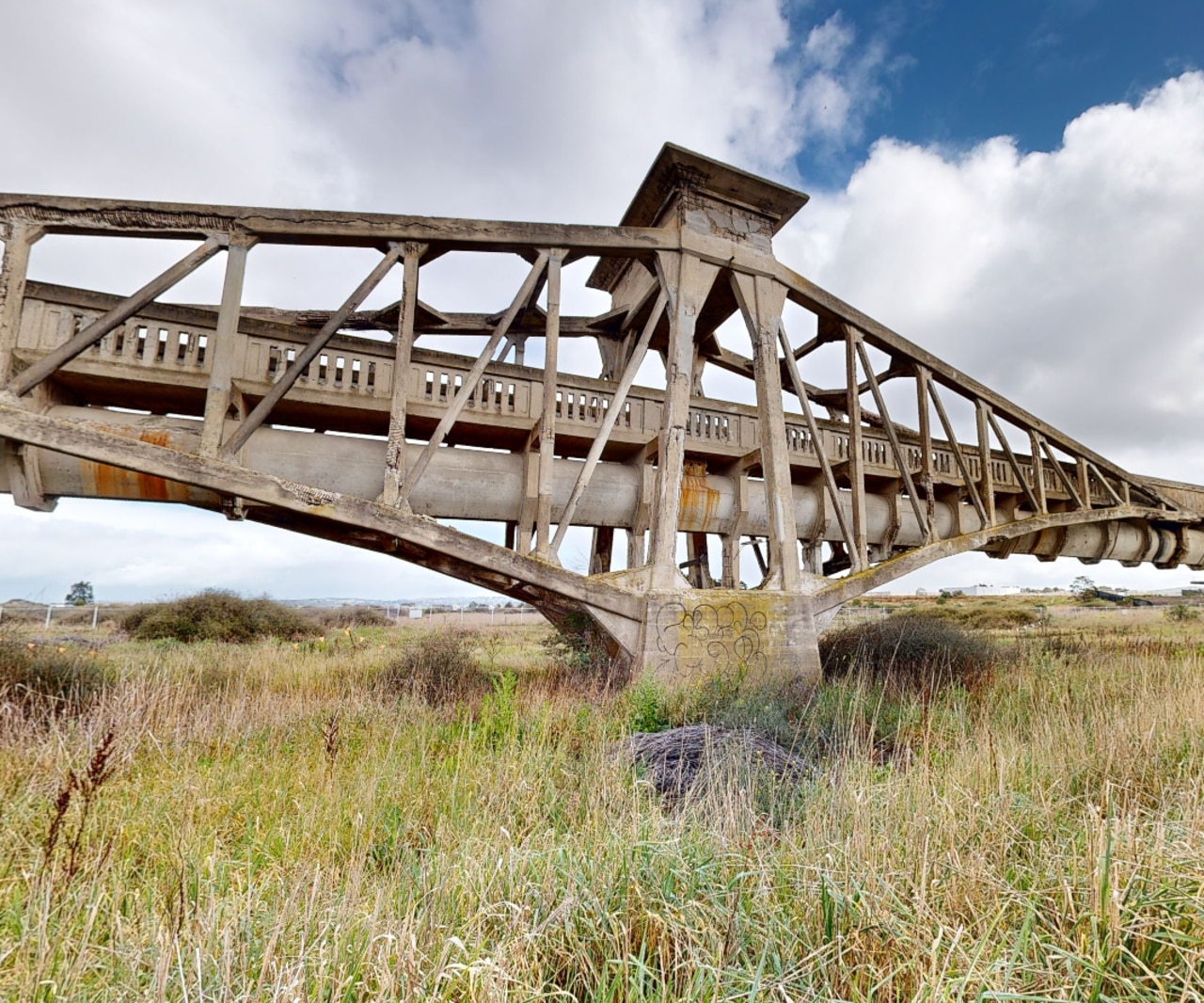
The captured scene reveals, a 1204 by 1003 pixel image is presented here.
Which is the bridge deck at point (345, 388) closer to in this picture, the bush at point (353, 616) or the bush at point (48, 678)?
the bush at point (48, 678)

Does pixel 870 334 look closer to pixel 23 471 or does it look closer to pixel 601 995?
pixel 601 995

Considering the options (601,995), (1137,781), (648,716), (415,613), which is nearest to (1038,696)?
(1137,781)

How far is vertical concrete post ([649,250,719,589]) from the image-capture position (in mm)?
6555

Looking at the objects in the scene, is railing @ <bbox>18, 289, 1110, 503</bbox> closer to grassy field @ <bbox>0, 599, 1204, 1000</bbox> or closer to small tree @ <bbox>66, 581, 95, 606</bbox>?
grassy field @ <bbox>0, 599, 1204, 1000</bbox>

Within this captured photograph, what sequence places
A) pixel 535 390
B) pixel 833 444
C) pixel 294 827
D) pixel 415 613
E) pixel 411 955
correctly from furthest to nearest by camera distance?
pixel 415 613 → pixel 833 444 → pixel 535 390 → pixel 294 827 → pixel 411 955

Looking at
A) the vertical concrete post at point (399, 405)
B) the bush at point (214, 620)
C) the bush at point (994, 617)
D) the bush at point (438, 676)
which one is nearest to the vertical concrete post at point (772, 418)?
the bush at point (438, 676)

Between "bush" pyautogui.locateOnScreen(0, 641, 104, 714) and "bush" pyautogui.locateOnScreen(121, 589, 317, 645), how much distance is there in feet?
32.0

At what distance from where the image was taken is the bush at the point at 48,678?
535cm

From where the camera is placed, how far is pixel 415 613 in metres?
35.0

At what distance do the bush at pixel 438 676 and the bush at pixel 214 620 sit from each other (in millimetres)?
9845

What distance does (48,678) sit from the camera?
20.3ft

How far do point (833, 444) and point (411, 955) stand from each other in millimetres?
9366

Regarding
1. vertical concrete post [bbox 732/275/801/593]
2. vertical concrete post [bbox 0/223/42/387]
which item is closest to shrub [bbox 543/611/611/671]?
vertical concrete post [bbox 732/275/801/593]

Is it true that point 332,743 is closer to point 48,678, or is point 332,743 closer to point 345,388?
point 345,388
